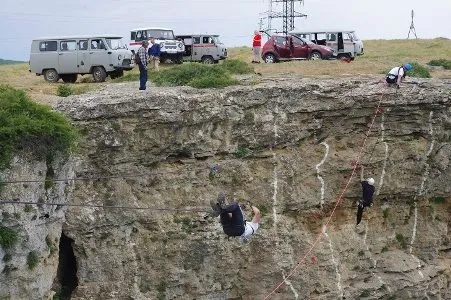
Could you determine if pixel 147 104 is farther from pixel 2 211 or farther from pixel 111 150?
pixel 2 211

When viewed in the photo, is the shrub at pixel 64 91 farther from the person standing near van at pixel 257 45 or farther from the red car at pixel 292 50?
the red car at pixel 292 50

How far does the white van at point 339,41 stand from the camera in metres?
35.3

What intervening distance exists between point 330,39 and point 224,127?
54.8 ft

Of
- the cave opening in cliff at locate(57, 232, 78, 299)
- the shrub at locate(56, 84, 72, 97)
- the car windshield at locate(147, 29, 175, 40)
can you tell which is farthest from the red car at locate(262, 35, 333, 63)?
the cave opening in cliff at locate(57, 232, 78, 299)

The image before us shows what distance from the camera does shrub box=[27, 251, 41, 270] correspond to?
53.7ft

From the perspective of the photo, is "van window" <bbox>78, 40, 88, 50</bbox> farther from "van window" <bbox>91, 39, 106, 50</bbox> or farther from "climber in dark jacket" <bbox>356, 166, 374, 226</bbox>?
"climber in dark jacket" <bbox>356, 166, 374, 226</bbox>

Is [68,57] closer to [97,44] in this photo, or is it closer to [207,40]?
[97,44]

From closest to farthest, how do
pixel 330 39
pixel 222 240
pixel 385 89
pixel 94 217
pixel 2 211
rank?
pixel 2 211, pixel 94 217, pixel 222 240, pixel 385 89, pixel 330 39

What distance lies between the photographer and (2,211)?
50.9 ft

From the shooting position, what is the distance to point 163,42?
112 ft

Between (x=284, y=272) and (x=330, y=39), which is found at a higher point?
(x=330, y=39)

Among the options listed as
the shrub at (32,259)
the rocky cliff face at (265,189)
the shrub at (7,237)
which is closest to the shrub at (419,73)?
the rocky cliff face at (265,189)

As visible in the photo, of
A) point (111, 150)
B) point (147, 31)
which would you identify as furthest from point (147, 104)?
point (147, 31)

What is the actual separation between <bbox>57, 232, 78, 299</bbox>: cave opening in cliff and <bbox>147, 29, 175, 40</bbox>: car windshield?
17305mm
